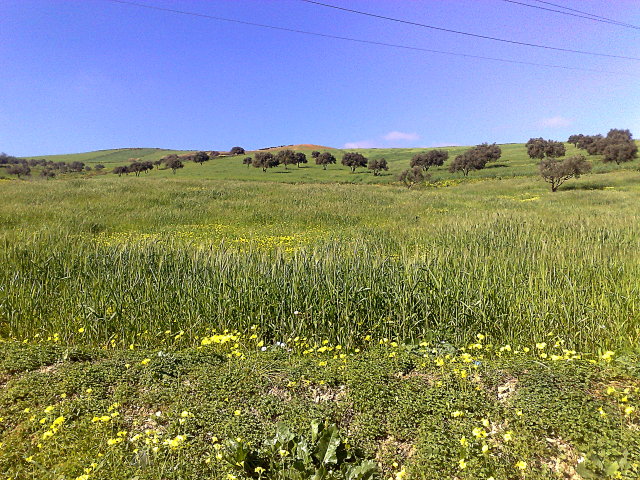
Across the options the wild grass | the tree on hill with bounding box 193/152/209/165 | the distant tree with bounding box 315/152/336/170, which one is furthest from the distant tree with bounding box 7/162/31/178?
the wild grass

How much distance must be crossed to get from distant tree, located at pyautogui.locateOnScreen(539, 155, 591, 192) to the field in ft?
123

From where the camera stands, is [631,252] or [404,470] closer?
[404,470]

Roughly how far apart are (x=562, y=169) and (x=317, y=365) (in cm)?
4372

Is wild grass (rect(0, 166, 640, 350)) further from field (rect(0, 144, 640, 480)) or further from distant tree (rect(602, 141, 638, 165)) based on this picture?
distant tree (rect(602, 141, 638, 165))

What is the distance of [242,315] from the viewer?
17.8 feet

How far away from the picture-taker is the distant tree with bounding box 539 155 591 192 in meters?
38.5

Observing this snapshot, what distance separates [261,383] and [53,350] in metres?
2.86

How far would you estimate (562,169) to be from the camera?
38812 millimetres

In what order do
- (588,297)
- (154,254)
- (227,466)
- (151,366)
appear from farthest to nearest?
(154,254)
(588,297)
(151,366)
(227,466)

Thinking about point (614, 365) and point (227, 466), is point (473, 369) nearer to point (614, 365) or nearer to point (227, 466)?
point (614, 365)

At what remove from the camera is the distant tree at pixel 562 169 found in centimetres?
3853

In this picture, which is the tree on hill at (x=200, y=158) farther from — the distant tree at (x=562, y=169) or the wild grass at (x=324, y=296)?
the wild grass at (x=324, y=296)

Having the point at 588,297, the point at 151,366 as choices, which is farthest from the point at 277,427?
the point at 588,297

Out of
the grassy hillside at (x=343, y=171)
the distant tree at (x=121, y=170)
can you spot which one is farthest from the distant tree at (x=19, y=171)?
the grassy hillside at (x=343, y=171)
